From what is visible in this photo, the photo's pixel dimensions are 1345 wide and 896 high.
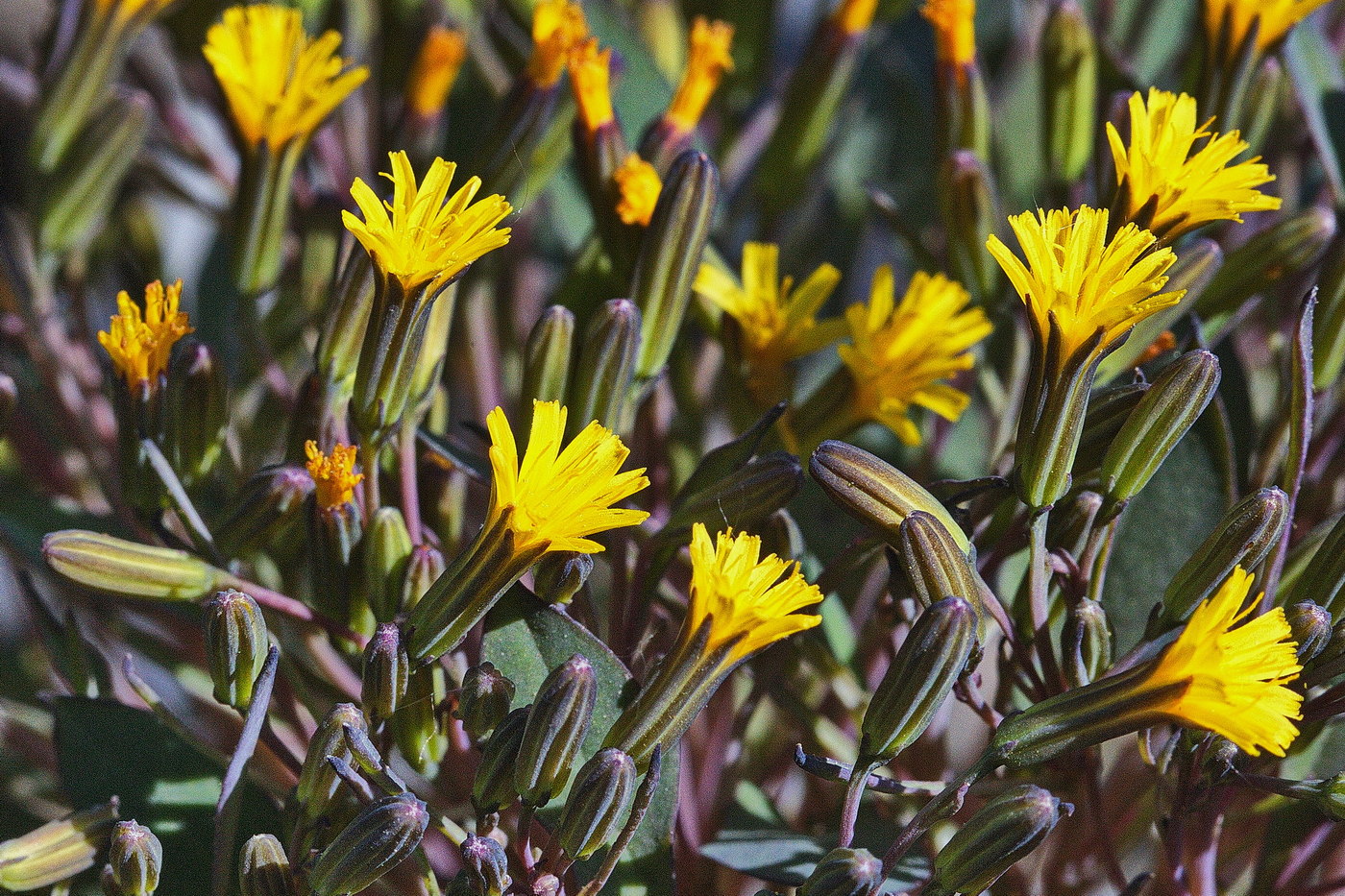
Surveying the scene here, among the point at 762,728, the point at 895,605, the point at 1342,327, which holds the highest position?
the point at 1342,327

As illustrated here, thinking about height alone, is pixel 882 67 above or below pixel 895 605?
above

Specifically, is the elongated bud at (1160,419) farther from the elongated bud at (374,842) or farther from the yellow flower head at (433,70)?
the yellow flower head at (433,70)

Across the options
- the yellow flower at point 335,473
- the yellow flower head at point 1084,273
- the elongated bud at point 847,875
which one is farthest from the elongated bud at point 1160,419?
the yellow flower at point 335,473

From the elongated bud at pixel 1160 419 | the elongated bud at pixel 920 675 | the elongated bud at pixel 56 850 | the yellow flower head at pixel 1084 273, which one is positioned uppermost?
the yellow flower head at pixel 1084 273

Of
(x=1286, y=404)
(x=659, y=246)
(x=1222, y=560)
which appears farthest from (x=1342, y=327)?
(x=659, y=246)

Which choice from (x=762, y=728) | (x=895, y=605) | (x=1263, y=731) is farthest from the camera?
(x=762, y=728)

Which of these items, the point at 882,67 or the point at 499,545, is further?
the point at 882,67

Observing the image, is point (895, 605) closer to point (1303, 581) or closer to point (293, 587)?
point (1303, 581)
